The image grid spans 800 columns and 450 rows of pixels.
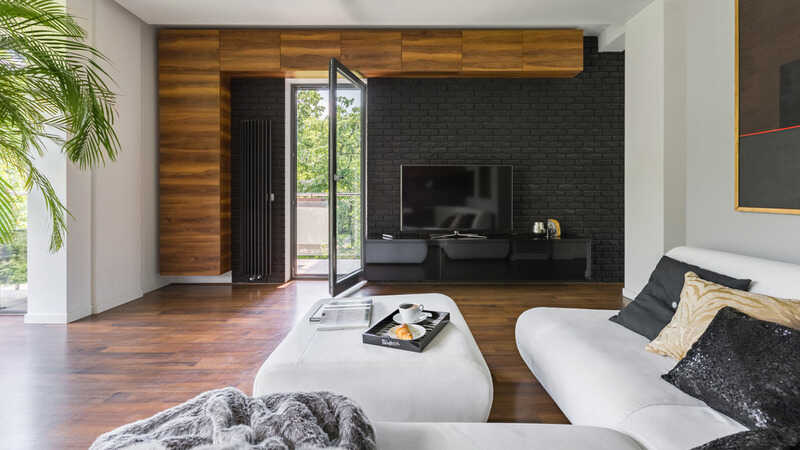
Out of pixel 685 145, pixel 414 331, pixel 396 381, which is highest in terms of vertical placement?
pixel 685 145

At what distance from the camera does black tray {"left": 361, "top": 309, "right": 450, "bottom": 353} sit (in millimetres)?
1602

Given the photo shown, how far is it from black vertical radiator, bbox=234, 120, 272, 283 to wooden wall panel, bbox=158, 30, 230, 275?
349mm

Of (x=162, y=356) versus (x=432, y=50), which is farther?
(x=432, y=50)

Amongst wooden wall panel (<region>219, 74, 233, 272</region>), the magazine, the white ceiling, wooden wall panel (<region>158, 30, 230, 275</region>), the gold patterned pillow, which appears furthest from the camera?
wooden wall panel (<region>219, 74, 233, 272</region>)

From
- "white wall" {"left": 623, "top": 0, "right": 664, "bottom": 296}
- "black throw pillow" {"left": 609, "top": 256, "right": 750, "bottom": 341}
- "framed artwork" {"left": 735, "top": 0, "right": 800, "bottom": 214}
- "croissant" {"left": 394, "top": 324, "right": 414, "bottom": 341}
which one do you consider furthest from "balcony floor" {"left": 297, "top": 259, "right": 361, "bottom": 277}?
"framed artwork" {"left": 735, "top": 0, "right": 800, "bottom": 214}

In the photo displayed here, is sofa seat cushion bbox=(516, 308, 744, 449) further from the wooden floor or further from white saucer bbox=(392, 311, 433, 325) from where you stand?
white saucer bbox=(392, 311, 433, 325)

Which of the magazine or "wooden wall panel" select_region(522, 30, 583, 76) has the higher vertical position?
"wooden wall panel" select_region(522, 30, 583, 76)

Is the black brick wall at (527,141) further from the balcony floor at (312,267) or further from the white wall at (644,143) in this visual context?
the balcony floor at (312,267)

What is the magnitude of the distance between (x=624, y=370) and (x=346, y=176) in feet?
11.1

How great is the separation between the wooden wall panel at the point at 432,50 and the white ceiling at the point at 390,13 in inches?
5.8

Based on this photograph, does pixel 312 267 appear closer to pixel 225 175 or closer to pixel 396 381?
pixel 225 175

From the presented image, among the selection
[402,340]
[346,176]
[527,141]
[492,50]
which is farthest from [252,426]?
[527,141]

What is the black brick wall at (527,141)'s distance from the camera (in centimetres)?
→ 482

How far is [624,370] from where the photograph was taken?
1.43 metres
